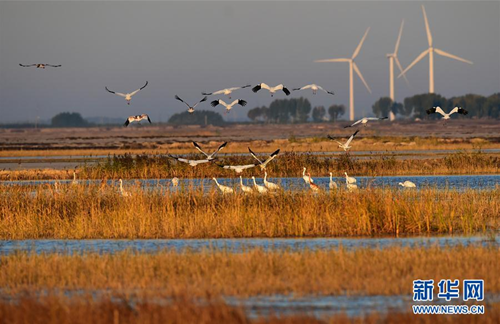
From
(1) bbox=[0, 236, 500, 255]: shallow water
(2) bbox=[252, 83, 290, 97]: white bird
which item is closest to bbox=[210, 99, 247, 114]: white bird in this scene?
(2) bbox=[252, 83, 290, 97]: white bird

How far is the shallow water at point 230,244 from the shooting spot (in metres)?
18.2

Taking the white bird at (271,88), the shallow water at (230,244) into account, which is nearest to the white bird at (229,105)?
the white bird at (271,88)

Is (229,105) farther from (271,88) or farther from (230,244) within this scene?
(230,244)

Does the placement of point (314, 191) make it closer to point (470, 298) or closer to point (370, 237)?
point (370, 237)

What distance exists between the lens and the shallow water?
18156mm

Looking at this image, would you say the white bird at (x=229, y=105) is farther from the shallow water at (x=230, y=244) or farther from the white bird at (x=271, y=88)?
the shallow water at (x=230, y=244)

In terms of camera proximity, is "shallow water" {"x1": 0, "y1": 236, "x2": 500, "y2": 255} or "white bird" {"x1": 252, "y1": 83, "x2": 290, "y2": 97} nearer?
"shallow water" {"x1": 0, "y1": 236, "x2": 500, "y2": 255}

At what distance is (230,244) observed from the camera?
19.0 meters

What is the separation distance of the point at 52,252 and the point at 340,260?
6.34m

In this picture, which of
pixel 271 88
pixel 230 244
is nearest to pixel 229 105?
pixel 271 88

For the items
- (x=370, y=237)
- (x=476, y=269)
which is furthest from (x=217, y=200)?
(x=476, y=269)

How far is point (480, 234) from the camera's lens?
19.8 meters

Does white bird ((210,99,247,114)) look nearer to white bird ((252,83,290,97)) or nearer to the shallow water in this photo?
white bird ((252,83,290,97))

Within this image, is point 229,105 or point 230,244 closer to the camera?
point 230,244
